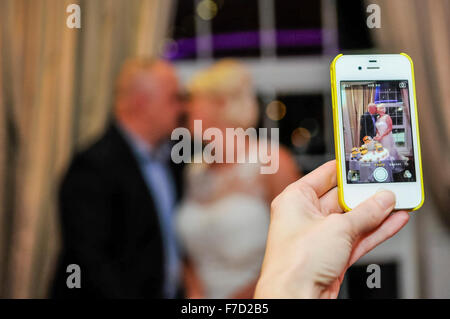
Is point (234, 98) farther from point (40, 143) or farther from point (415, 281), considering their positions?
point (415, 281)

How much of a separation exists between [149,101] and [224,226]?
1.42ft

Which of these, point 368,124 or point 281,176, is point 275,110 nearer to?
point 281,176

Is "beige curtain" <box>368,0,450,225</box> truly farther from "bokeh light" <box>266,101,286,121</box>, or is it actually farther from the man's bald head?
the man's bald head

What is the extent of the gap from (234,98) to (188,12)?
1.35ft

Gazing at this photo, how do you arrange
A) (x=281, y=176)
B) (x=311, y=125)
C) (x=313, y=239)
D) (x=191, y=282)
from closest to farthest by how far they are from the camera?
(x=313, y=239) → (x=281, y=176) → (x=191, y=282) → (x=311, y=125)

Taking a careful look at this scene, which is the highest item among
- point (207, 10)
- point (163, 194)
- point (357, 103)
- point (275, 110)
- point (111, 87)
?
point (207, 10)

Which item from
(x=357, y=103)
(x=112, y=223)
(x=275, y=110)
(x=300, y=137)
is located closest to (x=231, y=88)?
(x=275, y=110)

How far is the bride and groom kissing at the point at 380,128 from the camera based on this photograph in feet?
1.37

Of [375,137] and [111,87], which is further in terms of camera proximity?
[111,87]

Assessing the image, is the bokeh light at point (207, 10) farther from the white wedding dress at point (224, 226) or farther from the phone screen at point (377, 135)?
the phone screen at point (377, 135)

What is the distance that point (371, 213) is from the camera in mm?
387

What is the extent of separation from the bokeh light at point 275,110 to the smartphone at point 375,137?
91 centimetres
